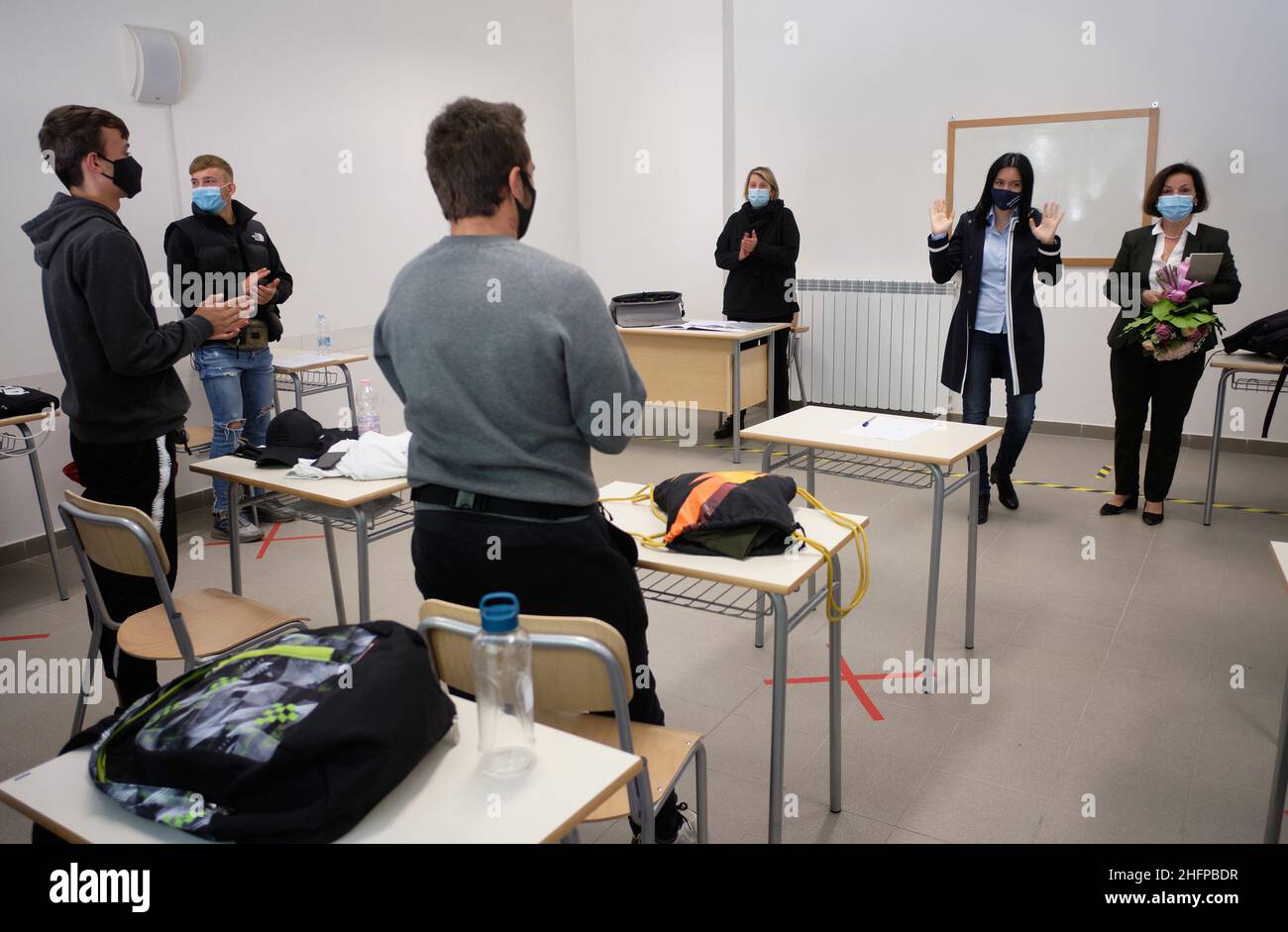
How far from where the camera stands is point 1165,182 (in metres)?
4.29

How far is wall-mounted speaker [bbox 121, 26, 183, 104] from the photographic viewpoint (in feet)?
15.1

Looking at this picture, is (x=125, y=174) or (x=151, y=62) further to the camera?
(x=151, y=62)

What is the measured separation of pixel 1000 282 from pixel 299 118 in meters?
3.88

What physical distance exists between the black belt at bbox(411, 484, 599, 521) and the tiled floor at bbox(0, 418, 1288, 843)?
0.96 m

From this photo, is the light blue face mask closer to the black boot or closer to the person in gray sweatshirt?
the person in gray sweatshirt

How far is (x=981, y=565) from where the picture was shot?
4.14m

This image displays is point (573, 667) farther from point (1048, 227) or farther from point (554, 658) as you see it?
point (1048, 227)

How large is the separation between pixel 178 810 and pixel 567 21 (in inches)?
282

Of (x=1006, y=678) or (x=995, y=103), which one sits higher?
(x=995, y=103)

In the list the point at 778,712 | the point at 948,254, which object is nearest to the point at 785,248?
the point at 948,254

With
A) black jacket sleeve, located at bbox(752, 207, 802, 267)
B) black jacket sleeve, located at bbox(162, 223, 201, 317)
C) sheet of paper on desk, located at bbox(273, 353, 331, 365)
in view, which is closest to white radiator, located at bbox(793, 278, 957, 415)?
black jacket sleeve, located at bbox(752, 207, 802, 267)

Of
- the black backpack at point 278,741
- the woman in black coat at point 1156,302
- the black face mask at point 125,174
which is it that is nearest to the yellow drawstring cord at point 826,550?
the black backpack at point 278,741

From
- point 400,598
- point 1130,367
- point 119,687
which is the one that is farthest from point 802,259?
point 119,687
